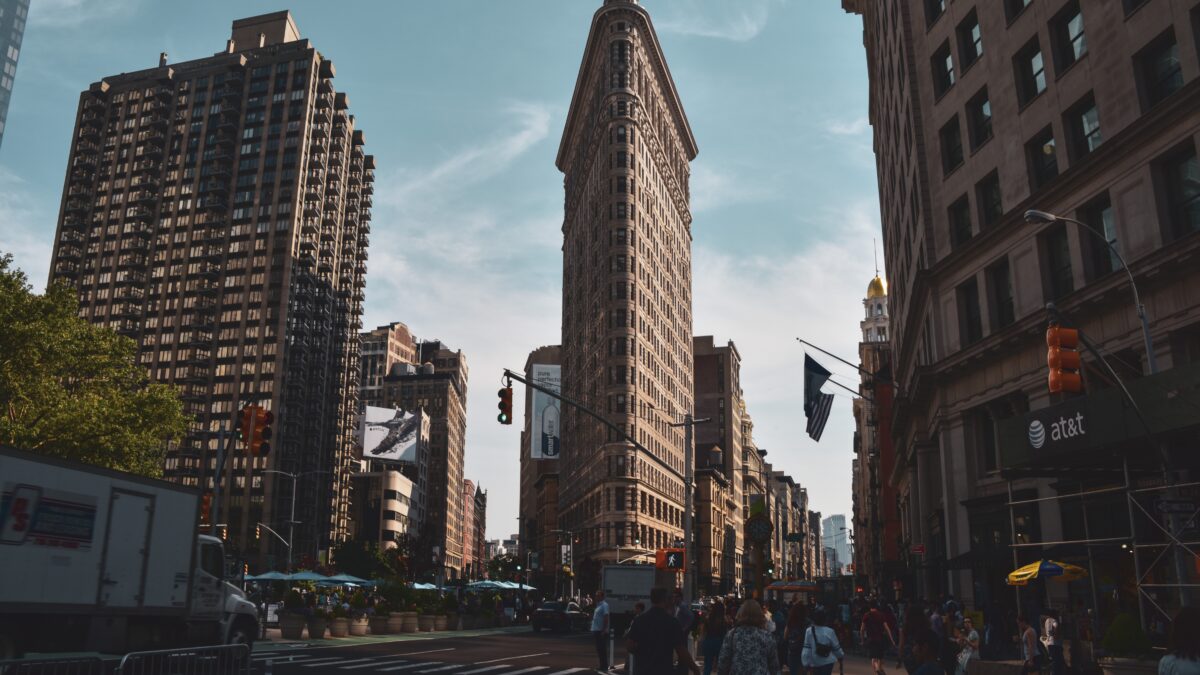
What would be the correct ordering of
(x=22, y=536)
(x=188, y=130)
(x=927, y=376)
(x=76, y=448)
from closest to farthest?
(x=22, y=536), (x=927, y=376), (x=76, y=448), (x=188, y=130)

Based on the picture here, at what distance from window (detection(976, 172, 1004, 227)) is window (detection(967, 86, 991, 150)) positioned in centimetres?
154

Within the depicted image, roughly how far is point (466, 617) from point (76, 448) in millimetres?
20705

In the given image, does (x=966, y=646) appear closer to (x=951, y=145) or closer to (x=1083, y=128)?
(x=1083, y=128)

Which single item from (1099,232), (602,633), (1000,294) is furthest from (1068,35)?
(602,633)

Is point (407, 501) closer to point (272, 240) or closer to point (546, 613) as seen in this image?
point (272, 240)

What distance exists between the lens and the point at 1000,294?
32.5 m

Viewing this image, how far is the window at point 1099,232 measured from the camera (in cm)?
2675

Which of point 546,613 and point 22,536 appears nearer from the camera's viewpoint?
point 22,536

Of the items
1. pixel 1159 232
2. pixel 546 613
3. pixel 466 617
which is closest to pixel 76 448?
pixel 466 617

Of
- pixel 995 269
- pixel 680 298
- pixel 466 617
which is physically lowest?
pixel 466 617

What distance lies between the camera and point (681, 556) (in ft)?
98.8

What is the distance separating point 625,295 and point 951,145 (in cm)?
6778

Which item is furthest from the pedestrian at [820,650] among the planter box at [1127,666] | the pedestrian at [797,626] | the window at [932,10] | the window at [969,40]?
the window at [932,10]

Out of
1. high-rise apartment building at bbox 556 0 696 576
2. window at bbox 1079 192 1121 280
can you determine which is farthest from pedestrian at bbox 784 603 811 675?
high-rise apartment building at bbox 556 0 696 576
